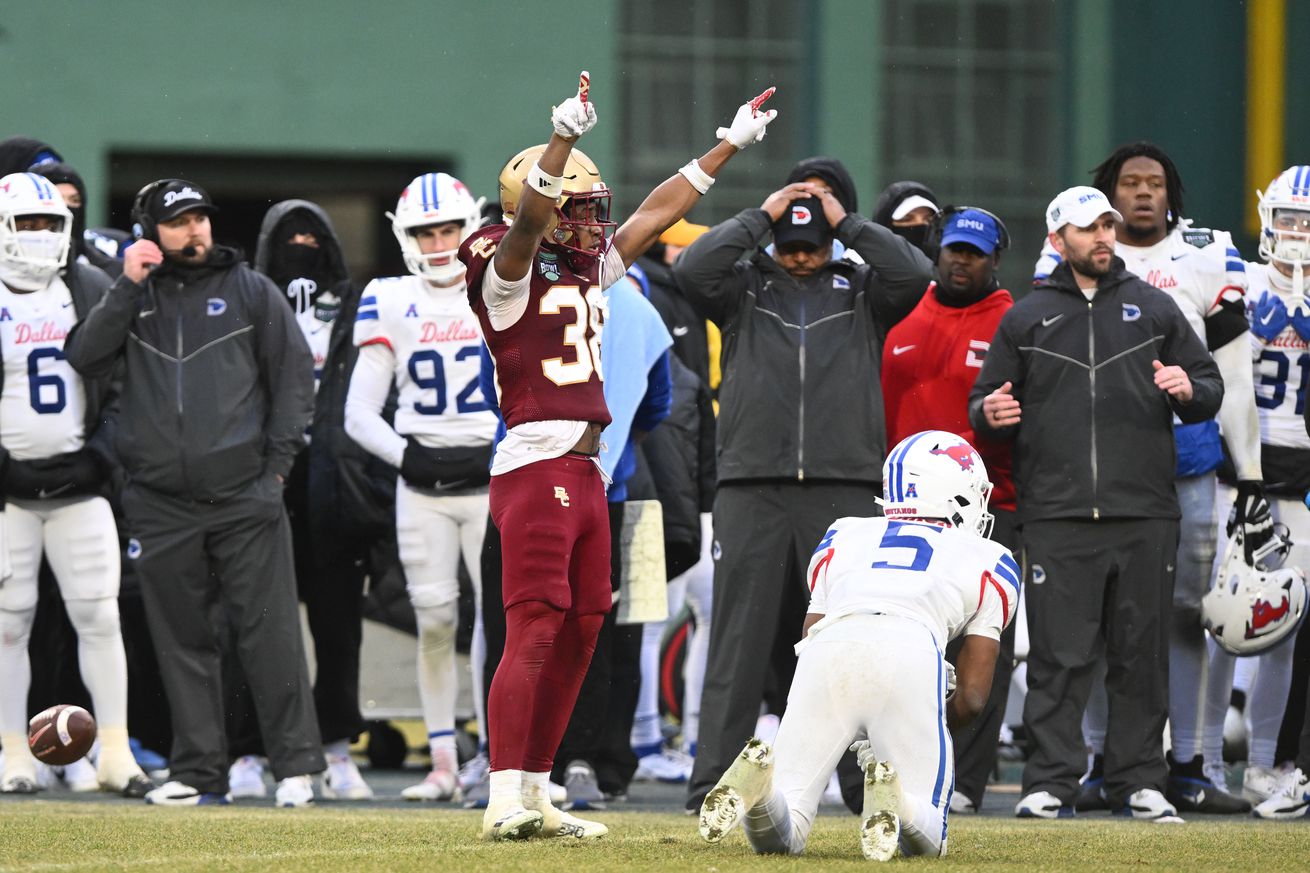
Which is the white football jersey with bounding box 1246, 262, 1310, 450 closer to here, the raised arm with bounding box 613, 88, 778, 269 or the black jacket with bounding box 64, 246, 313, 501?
the raised arm with bounding box 613, 88, 778, 269

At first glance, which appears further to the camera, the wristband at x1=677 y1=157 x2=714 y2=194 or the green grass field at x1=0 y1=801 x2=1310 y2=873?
the wristband at x1=677 y1=157 x2=714 y2=194

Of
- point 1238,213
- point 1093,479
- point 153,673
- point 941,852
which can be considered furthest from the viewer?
point 1238,213

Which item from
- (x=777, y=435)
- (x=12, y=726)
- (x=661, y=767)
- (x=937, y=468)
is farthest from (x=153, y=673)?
(x=937, y=468)

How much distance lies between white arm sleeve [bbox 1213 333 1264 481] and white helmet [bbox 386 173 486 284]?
10.2ft

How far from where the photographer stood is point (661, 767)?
998 centimetres

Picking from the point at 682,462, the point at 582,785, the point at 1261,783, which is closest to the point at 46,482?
the point at 582,785

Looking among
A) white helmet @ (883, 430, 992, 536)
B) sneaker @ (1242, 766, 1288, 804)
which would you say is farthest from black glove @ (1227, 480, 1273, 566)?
white helmet @ (883, 430, 992, 536)

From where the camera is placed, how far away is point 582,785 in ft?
26.8

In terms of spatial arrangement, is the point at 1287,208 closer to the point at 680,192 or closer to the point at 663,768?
the point at 680,192

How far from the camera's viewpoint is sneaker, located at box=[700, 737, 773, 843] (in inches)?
204

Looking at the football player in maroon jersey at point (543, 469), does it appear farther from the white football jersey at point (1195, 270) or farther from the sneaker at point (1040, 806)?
the white football jersey at point (1195, 270)

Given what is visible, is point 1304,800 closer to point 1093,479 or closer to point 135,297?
point 1093,479

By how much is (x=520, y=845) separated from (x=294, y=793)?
103 inches

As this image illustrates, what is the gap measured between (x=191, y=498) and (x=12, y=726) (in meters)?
1.33
